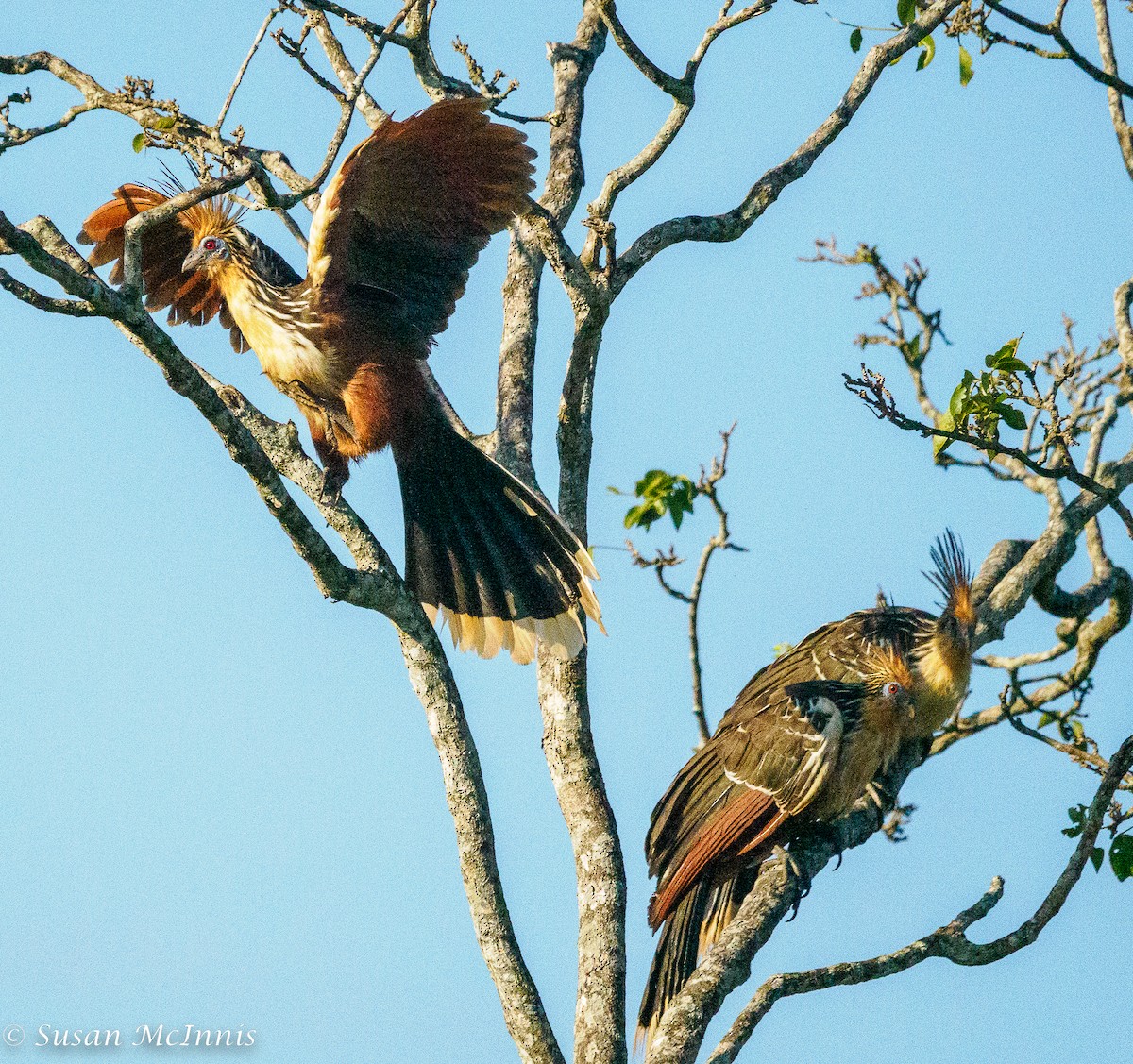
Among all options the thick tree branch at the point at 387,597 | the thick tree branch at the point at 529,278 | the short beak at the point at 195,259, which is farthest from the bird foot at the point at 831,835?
the short beak at the point at 195,259

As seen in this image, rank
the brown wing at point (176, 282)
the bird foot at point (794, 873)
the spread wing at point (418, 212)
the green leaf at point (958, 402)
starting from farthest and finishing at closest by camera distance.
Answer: the brown wing at point (176, 282), the spread wing at point (418, 212), the bird foot at point (794, 873), the green leaf at point (958, 402)

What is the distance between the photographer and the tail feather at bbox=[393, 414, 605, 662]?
17.0ft

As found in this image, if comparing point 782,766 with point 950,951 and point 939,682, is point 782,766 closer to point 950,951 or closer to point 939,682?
point 939,682

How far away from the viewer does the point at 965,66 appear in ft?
16.1

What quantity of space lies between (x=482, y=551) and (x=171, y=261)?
2.02 m

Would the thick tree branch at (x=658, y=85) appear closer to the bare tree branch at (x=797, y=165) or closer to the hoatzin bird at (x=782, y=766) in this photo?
the bare tree branch at (x=797, y=165)

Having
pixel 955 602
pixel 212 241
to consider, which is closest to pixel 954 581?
pixel 955 602

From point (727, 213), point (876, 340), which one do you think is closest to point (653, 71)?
point (727, 213)

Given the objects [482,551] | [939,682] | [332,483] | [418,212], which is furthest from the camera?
[482,551]

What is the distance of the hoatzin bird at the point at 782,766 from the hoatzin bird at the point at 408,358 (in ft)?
2.55

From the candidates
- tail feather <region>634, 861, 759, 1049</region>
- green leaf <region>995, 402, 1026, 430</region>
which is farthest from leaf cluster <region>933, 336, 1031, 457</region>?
tail feather <region>634, 861, 759, 1049</region>

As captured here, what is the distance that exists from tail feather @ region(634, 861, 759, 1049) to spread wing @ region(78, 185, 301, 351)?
10.0ft

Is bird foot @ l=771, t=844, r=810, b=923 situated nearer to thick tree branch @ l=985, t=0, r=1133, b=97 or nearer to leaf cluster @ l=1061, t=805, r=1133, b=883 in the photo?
leaf cluster @ l=1061, t=805, r=1133, b=883

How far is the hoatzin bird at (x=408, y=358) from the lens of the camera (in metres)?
5.11
